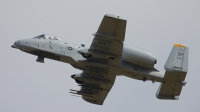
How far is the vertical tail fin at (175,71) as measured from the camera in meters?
46.1

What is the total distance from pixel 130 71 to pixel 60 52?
5840 millimetres

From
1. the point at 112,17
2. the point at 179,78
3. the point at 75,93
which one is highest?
the point at 112,17

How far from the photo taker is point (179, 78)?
152 feet

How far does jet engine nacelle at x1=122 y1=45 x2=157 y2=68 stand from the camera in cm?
4616

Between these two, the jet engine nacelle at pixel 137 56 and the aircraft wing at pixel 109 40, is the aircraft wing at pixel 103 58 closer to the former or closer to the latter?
the aircraft wing at pixel 109 40

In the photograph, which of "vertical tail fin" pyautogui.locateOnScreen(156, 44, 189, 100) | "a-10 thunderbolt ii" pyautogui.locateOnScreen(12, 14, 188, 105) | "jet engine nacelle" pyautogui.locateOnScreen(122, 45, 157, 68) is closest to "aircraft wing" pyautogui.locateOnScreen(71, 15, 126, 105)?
"a-10 thunderbolt ii" pyautogui.locateOnScreen(12, 14, 188, 105)

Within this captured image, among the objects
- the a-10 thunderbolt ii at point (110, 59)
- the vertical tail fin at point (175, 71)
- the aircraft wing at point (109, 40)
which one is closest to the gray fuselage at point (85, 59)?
the a-10 thunderbolt ii at point (110, 59)

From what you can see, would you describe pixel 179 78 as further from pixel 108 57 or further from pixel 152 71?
pixel 108 57

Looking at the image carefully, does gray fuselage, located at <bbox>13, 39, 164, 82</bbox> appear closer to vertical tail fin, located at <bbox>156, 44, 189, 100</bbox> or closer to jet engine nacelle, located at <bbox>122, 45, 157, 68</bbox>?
jet engine nacelle, located at <bbox>122, 45, 157, 68</bbox>

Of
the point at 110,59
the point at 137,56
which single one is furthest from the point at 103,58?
the point at 137,56

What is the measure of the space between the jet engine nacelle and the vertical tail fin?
135cm

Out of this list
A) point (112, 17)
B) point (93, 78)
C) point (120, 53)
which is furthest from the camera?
point (93, 78)

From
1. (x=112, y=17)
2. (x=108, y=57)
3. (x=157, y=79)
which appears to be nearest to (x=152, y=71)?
(x=157, y=79)

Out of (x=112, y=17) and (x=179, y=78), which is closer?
(x=112, y=17)
